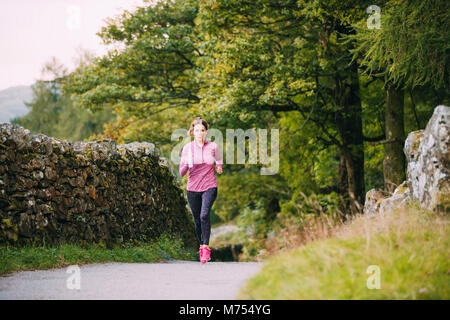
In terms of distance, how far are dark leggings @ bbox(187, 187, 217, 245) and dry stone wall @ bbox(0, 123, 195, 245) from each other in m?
1.93

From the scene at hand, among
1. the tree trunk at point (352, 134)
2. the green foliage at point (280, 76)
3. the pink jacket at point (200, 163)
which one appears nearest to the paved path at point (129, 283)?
the pink jacket at point (200, 163)

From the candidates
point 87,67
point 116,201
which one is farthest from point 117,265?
point 87,67

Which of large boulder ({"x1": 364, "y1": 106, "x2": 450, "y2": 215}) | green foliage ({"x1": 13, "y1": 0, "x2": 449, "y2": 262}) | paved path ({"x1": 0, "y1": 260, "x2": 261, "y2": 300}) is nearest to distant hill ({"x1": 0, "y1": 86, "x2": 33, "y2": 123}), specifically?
green foliage ({"x1": 13, "y1": 0, "x2": 449, "y2": 262})

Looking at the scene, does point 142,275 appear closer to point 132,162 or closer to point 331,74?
point 132,162

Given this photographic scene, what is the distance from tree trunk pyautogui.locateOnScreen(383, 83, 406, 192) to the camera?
12.0 metres

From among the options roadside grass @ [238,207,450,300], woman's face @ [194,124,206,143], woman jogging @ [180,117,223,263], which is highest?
woman's face @ [194,124,206,143]

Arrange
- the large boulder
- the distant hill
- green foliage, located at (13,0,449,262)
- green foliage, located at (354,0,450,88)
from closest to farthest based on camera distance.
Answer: the large boulder
green foliage, located at (354,0,450,88)
green foliage, located at (13,0,449,262)
the distant hill

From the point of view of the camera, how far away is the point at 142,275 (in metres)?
6.13

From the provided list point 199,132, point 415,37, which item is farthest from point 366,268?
point 415,37

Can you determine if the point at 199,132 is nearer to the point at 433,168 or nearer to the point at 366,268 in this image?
the point at 433,168

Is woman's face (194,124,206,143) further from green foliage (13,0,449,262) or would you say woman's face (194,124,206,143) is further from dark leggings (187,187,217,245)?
green foliage (13,0,449,262)

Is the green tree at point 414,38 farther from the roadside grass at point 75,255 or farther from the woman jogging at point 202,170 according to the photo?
the roadside grass at point 75,255

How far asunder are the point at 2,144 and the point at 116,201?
289cm

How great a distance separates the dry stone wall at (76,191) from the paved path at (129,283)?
1112mm
